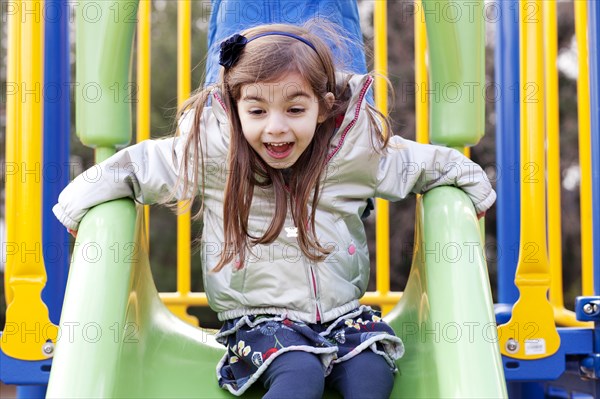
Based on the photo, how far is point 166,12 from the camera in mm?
10164

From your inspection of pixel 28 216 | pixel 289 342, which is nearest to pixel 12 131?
pixel 28 216

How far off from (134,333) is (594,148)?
118 cm

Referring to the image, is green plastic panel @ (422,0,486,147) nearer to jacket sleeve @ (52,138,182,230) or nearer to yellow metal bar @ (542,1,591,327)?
jacket sleeve @ (52,138,182,230)

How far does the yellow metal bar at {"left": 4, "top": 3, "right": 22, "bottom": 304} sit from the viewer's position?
1.92m

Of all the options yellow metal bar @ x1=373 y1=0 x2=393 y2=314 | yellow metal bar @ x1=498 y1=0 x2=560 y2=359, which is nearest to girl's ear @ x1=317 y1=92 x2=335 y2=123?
yellow metal bar @ x1=498 y1=0 x2=560 y2=359

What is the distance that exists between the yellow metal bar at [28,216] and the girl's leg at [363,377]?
683 mm

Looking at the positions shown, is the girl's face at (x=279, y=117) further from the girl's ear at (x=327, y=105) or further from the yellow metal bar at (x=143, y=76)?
the yellow metal bar at (x=143, y=76)

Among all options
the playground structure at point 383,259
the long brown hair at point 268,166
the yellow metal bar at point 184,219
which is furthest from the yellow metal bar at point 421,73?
the long brown hair at point 268,166

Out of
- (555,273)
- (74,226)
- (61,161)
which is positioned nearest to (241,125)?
(74,226)

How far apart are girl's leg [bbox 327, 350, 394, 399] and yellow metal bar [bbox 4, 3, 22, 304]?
0.79 meters

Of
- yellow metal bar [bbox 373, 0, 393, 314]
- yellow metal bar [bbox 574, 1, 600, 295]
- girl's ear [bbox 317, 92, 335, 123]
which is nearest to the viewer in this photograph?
girl's ear [bbox 317, 92, 335, 123]

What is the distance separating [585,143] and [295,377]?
1109 millimetres

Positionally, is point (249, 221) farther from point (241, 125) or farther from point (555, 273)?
point (555, 273)

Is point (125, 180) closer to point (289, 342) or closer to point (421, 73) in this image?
point (289, 342)
